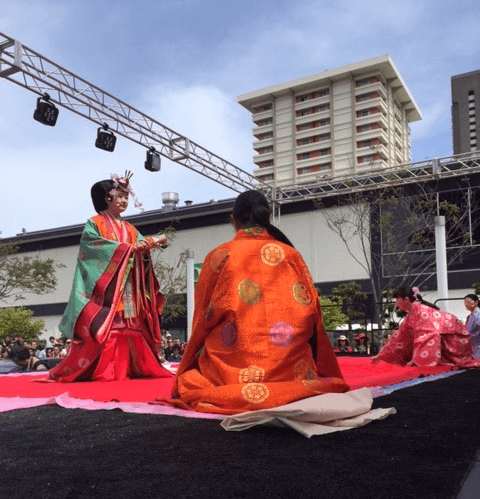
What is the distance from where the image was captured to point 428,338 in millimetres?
5539

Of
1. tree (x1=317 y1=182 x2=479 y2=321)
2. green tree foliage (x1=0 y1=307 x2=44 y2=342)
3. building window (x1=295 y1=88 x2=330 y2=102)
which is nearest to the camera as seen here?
tree (x1=317 y1=182 x2=479 y2=321)

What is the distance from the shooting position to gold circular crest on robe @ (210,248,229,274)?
9.55 feet

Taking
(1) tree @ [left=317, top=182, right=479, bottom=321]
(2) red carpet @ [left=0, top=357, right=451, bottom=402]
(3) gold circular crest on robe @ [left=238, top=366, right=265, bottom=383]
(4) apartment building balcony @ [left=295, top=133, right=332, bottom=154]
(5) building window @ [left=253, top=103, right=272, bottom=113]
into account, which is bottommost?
(2) red carpet @ [left=0, top=357, right=451, bottom=402]

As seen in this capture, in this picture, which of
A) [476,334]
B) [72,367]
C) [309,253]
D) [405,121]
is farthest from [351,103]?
[72,367]

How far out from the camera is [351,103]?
4125 cm

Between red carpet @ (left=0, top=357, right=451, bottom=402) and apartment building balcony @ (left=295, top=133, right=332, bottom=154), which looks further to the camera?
apartment building balcony @ (left=295, top=133, right=332, bottom=154)

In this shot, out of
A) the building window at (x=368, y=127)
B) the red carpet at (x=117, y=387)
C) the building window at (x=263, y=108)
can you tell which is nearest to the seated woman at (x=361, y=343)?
the red carpet at (x=117, y=387)

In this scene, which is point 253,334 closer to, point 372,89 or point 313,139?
point 372,89

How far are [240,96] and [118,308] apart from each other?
42207 mm

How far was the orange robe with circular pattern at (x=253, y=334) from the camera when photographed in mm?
2631

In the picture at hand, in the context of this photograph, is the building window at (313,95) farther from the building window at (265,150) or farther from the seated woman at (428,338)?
the seated woman at (428,338)

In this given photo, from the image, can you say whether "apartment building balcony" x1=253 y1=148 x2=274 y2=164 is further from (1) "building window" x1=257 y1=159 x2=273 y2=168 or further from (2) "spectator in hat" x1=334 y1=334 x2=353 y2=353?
(2) "spectator in hat" x1=334 y1=334 x2=353 y2=353

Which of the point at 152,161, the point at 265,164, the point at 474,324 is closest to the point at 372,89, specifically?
the point at 265,164

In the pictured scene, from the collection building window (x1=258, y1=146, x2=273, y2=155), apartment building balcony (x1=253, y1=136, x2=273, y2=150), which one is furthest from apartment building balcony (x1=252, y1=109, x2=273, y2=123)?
building window (x1=258, y1=146, x2=273, y2=155)
